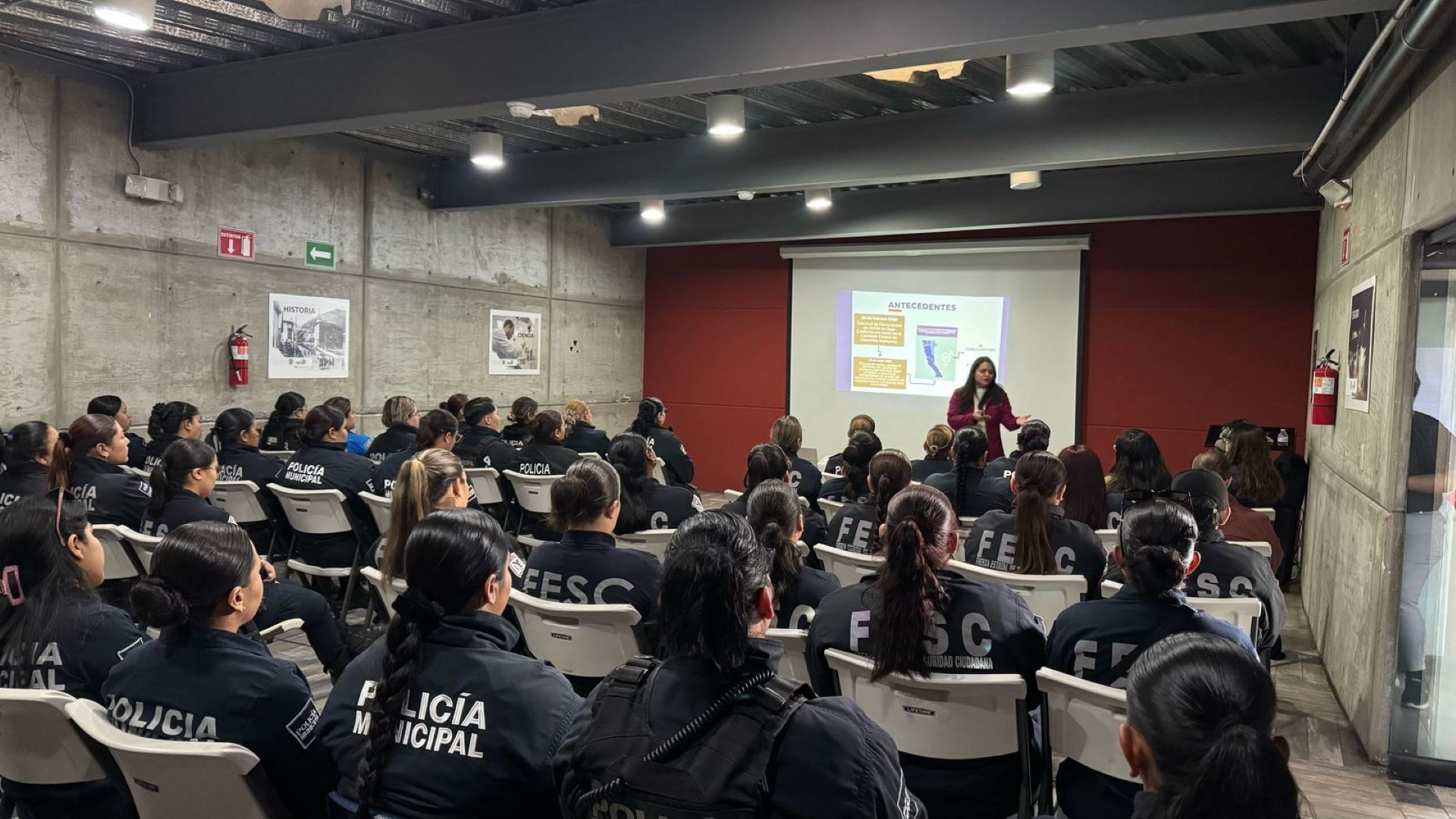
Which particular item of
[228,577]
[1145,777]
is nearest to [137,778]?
[228,577]

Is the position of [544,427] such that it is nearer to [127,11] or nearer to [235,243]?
[127,11]

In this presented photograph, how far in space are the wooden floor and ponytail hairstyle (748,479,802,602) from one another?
1427 millimetres

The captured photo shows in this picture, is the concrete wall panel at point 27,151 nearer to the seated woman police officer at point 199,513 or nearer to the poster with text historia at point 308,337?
the poster with text historia at point 308,337

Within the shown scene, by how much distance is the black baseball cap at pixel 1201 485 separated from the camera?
3330 mm

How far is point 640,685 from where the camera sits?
1.41m

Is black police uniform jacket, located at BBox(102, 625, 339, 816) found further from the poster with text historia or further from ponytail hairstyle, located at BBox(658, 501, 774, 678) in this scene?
the poster with text historia

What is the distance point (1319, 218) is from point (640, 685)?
8.46 metres

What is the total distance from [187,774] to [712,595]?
103 centimetres

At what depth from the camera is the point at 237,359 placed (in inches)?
276

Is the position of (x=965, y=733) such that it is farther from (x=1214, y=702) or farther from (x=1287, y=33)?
(x=1287, y=33)

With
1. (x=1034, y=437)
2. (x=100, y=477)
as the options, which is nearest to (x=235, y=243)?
(x=100, y=477)

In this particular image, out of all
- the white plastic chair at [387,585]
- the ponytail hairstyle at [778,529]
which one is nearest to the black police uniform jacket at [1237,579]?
the ponytail hairstyle at [778,529]

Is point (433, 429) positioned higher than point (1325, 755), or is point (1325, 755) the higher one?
point (433, 429)

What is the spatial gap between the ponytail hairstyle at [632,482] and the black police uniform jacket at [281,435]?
137 inches
